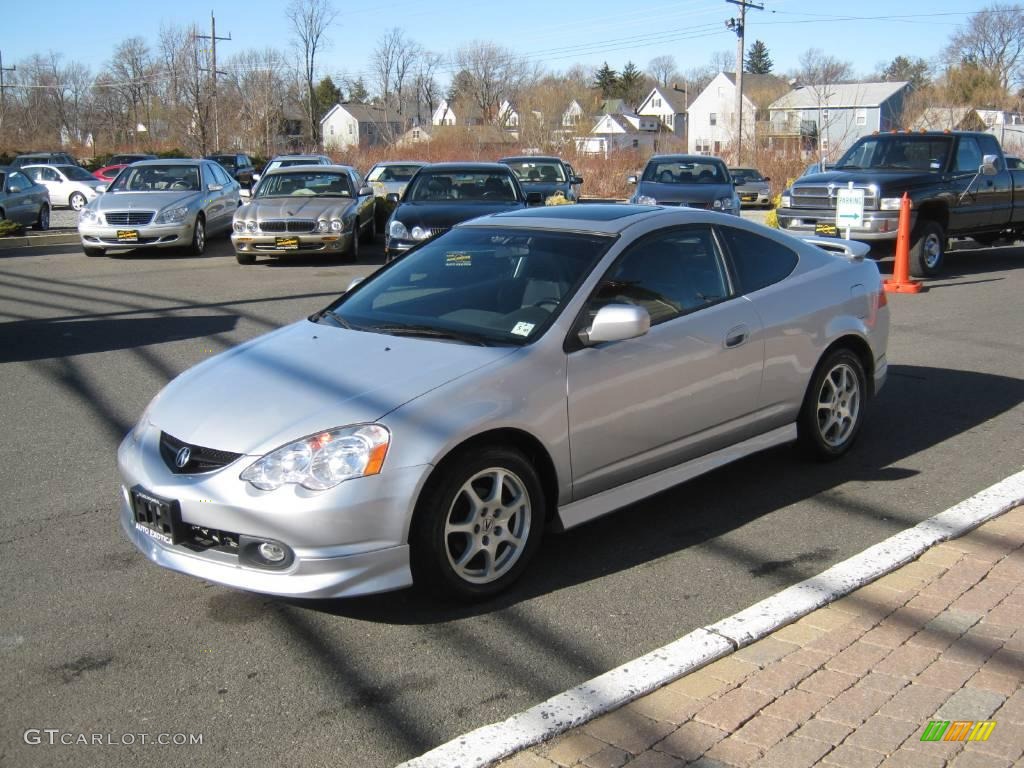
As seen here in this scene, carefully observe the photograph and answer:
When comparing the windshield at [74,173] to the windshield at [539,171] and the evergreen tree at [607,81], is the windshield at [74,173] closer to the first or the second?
the windshield at [539,171]

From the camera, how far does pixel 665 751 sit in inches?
125

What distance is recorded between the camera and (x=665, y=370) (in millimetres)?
4938

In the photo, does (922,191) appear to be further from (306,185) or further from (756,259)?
(756,259)

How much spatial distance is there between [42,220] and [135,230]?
8.00 metres

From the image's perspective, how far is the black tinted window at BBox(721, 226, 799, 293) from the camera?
560 centimetres

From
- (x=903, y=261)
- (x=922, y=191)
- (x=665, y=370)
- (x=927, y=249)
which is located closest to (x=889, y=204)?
(x=922, y=191)

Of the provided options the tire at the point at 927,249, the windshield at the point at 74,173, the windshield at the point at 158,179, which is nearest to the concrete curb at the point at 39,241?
the windshield at the point at 158,179

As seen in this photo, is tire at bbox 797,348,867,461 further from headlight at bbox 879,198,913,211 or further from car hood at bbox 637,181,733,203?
car hood at bbox 637,181,733,203

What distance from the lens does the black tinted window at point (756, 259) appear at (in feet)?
18.4

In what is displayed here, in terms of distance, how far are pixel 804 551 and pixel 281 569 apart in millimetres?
2455

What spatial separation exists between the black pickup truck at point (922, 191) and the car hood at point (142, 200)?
9763 mm

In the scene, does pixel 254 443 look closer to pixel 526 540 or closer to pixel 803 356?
pixel 526 540

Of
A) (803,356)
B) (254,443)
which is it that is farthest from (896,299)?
(254,443)

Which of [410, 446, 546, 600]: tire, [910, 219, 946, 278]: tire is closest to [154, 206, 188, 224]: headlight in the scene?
[910, 219, 946, 278]: tire
